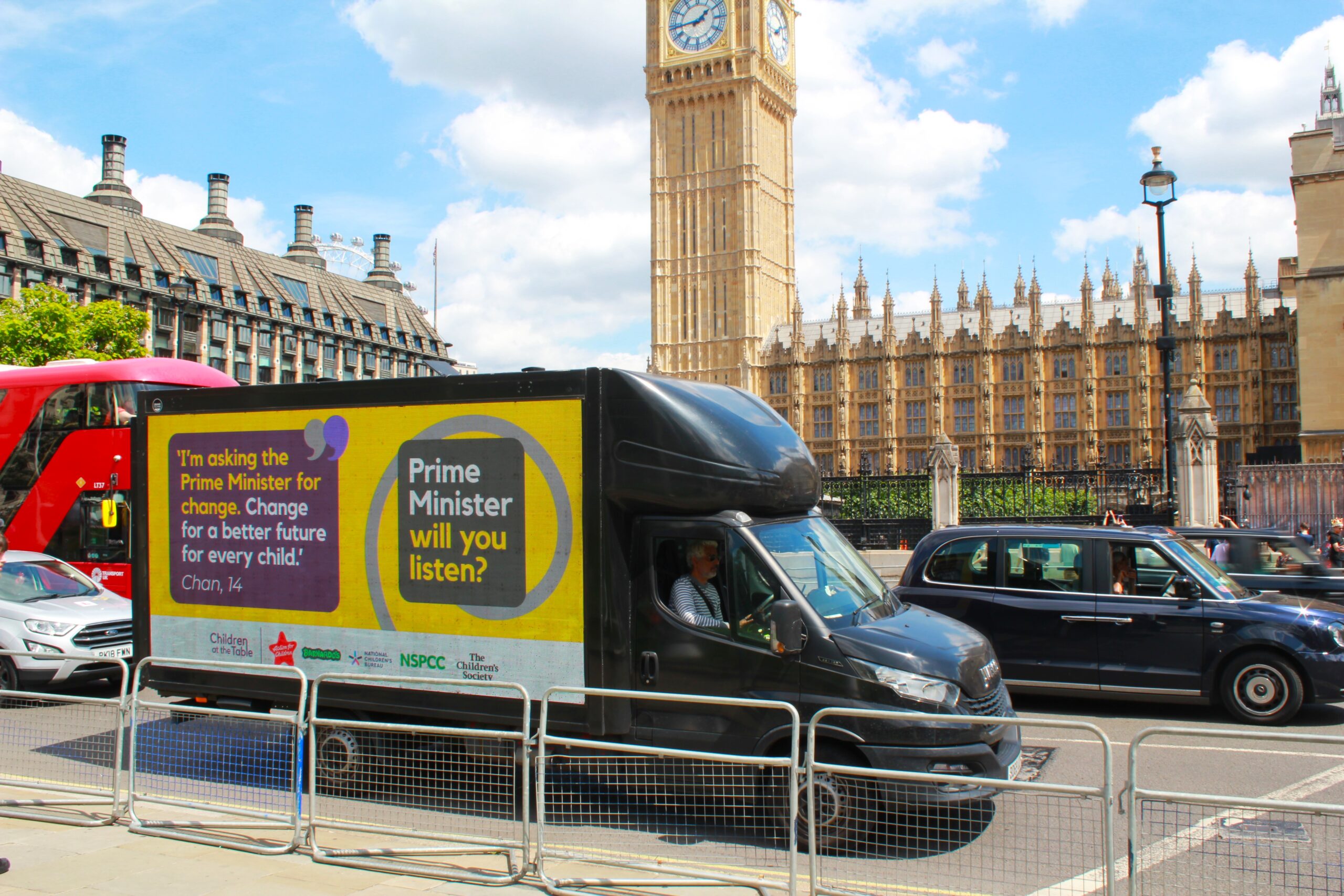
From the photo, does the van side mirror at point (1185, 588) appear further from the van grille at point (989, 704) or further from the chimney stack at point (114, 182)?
the chimney stack at point (114, 182)

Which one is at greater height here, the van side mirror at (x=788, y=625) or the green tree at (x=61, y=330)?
the green tree at (x=61, y=330)

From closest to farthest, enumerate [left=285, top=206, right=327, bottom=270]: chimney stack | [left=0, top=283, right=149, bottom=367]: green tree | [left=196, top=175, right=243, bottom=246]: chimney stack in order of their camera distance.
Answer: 1. [left=0, top=283, right=149, bottom=367]: green tree
2. [left=196, top=175, right=243, bottom=246]: chimney stack
3. [left=285, top=206, right=327, bottom=270]: chimney stack

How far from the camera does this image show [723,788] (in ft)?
18.0

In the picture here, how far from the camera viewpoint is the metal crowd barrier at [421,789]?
5.72m

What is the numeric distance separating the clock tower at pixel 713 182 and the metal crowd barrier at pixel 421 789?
223 ft

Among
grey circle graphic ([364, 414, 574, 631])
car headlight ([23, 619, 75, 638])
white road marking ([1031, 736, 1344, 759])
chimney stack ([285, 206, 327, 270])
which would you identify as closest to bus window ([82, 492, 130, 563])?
car headlight ([23, 619, 75, 638])

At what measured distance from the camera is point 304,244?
86625 millimetres

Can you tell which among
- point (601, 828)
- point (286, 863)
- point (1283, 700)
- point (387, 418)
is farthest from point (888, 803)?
point (1283, 700)

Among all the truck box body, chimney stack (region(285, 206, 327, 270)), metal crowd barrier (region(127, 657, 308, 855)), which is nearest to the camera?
metal crowd barrier (region(127, 657, 308, 855))

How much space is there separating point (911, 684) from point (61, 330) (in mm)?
38054

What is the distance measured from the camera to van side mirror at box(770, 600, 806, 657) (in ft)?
19.7

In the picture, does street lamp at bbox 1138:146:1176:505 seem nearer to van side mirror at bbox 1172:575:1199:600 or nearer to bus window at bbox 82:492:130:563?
van side mirror at bbox 1172:575:1199:600

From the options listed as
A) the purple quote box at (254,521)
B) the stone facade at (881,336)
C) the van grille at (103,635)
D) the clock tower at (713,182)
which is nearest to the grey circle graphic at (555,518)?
the purple quote box at (254,521)

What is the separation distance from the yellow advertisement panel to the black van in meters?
5.26
